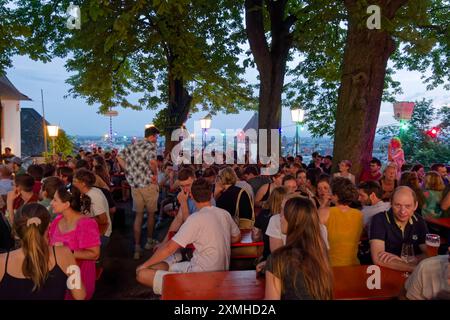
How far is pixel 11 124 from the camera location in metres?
25.5

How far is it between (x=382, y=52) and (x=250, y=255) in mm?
4356

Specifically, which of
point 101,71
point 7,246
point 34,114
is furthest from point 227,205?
point 34,114

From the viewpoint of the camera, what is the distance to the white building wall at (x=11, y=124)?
25156 mm

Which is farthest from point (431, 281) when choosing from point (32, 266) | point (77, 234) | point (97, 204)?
point (97, 204)

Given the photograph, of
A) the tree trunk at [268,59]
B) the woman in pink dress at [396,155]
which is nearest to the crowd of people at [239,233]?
the woman in pink dress at [396,155]

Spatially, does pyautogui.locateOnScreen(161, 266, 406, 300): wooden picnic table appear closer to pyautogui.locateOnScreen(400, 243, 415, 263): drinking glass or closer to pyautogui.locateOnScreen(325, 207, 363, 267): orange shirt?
pyautogui.locateOnScreen(400, 243, 415, 263): drinking glass

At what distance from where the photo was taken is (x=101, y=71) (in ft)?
42.6

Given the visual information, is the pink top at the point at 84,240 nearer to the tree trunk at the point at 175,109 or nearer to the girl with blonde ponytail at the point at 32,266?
the girl with blonde ponytail at the point at 32,266

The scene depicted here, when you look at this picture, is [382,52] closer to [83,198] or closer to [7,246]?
[83,198]

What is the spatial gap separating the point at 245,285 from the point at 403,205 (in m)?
1.47

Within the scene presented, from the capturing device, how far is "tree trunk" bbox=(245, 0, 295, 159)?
10742mm

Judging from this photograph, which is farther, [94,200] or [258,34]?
[258,34]

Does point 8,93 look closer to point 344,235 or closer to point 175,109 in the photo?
point 175,109

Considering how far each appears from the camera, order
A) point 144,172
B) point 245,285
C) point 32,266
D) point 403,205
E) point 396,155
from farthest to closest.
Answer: point 396,155
point 144,172
point 403,205
point 245,285
point 32,266
